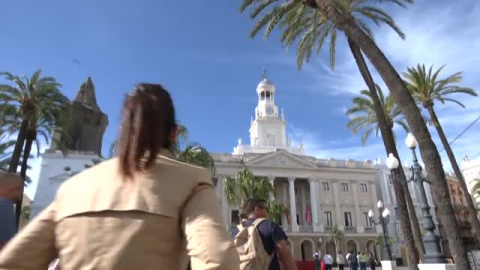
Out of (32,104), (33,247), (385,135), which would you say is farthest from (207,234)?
(32,104)

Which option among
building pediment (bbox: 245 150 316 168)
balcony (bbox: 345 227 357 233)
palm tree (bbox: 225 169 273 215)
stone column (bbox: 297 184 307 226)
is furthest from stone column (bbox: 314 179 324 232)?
palm tree (bbox: 225 169 273 215)

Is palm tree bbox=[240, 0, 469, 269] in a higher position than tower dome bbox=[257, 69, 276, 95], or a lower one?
lower

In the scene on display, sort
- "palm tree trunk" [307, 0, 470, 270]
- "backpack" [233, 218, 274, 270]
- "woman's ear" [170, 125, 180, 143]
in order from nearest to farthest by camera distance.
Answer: "woman's ear" [170, 125, 180, 143] → "backpack" [233, 218, 274, 270] → "palm tree trunk" [307, 0, 470, 270]

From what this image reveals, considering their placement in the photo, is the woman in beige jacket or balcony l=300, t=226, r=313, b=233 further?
balcony l=300, t=226, r=313, b=233

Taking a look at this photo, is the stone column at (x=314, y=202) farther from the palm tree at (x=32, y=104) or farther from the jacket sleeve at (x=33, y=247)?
the jacket sleeve at (x=33, y=247)

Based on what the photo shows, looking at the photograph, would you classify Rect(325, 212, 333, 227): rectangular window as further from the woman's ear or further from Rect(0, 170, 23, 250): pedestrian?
the woman's ear

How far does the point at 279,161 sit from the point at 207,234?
46848mm

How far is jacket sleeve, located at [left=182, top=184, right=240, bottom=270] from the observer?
113 centimetres

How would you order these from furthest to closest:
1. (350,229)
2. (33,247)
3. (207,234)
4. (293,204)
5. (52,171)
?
1. (350,229)
2. (293,204)
3. (52,171)
4. (33,247)
5. (207,234)

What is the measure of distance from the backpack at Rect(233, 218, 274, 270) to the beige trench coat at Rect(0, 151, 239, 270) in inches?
99.6

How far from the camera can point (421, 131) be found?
10.1 metres

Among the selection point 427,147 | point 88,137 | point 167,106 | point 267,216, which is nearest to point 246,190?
point 427,147

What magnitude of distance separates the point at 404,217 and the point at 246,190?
560 inches

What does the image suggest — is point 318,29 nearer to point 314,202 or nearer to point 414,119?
point 414,119
